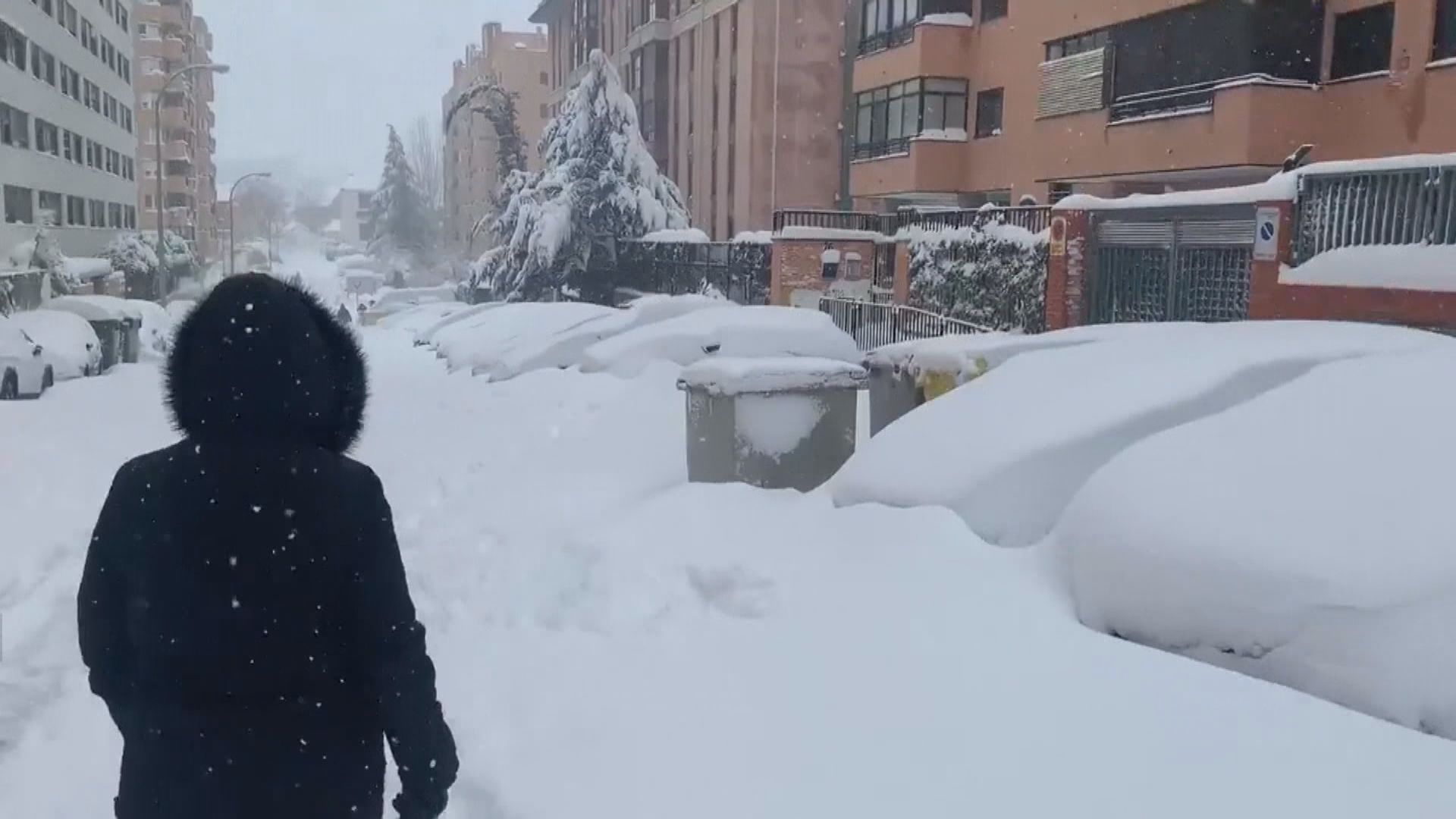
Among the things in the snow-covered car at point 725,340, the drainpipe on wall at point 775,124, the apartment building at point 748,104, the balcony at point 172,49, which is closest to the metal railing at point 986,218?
the snow-covered car at point 725,340

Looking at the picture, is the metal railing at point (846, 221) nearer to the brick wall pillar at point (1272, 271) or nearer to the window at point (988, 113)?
the window at point (988, 113)

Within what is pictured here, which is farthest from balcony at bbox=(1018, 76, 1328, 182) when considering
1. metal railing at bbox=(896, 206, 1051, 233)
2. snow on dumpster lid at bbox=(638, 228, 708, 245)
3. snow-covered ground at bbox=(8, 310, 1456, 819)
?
snow-covered ground at bbox=(8, 310, 1456, 819)

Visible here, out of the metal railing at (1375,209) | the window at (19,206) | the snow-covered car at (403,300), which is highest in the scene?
the window at (19,206)

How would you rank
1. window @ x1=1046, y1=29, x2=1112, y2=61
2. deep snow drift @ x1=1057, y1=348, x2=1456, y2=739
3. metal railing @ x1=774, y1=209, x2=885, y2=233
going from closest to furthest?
deep snow drift @ x1=1057, y1=348, x2=1456, y2=739
metal railing @ x1=774, y1=209, x2=885, y2=233
window @ x1=1046, y1=29, x2=1112, y2=61

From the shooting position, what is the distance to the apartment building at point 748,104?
34.8 m

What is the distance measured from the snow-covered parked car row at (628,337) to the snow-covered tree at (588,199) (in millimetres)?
3687

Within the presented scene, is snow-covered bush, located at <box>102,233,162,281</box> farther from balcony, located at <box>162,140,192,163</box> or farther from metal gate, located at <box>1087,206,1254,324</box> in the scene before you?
metal gate, located at <box>1087,206,1254,324</box>

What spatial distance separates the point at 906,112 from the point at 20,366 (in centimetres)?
1913

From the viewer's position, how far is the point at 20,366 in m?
17.7

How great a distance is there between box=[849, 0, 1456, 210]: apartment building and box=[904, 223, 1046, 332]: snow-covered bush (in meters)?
2.76

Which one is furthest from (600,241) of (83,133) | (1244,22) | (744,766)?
(83,133)

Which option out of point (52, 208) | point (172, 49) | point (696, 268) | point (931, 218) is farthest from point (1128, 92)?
point (172, 49)

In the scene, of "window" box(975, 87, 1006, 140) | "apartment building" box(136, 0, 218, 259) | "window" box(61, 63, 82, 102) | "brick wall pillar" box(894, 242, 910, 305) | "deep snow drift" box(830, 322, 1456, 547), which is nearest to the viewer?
"deep snow drift" box(830, 322, 1456, 547)

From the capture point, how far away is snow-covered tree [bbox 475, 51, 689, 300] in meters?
31.1
